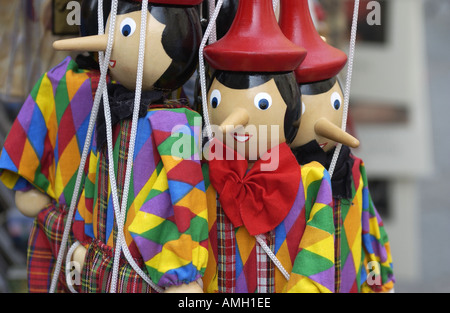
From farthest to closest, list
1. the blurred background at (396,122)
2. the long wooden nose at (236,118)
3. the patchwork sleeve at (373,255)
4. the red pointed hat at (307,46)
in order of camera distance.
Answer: the blurred background at (396,122) < the patchwork sleeve at (373,255) < the red pointed hat at (307,46) < the long wooden nose at (236,118)

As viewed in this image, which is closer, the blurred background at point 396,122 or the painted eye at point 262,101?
the painted eye at point 262,101

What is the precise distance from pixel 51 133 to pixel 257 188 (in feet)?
1.50

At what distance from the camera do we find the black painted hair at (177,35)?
42.5 inches

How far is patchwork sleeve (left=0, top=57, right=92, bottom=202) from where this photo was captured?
1296 millimetres

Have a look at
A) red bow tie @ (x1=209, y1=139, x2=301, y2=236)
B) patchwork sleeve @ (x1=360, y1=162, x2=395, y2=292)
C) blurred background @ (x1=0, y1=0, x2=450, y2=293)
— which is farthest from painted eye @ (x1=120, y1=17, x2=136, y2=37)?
blurred background @ (x1=0, y1=0, x2=450, y2=293)

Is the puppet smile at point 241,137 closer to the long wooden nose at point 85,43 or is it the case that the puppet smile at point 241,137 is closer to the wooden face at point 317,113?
the wooden face at point 317,113

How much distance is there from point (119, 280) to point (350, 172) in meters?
0.44

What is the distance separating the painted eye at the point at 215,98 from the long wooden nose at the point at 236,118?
0.15ft

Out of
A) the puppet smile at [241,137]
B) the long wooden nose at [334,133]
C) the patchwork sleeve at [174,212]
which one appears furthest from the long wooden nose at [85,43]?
the long wooden nose at [334,133]

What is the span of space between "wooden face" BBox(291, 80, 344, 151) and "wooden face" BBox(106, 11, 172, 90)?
25 centimetres

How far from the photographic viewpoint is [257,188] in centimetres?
111

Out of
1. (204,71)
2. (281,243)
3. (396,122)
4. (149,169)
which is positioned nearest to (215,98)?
(204,71)

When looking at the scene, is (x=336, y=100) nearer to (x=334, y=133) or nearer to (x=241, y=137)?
(x=334, y=133)
